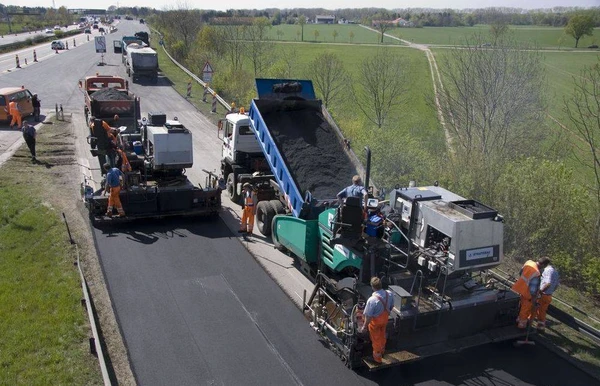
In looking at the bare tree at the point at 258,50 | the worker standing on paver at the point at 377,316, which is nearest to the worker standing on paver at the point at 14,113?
the bare tree at the point at 258,50

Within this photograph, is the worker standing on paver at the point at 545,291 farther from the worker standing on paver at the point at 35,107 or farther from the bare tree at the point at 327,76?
the worker standing on paver at the point at 35,107

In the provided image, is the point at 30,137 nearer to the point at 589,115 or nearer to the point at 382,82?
the point at 589,115

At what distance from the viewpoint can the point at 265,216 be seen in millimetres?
13383

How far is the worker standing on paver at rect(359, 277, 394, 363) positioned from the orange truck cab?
70.7ft

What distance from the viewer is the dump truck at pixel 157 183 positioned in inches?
525

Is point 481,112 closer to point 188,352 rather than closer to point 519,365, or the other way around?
point 519,365

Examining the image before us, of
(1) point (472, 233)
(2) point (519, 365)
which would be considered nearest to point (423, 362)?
(2) point (519, 365)

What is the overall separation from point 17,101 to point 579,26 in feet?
97.8

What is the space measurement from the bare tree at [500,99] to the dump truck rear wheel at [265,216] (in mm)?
8665

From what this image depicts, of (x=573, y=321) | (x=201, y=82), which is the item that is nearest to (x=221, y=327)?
(x=573, y=321)

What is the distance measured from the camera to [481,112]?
2127cm

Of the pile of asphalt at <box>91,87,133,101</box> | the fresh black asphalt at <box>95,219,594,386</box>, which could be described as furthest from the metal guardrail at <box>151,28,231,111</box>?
the fresh black asphalt at <box>95,219,594,386</box>

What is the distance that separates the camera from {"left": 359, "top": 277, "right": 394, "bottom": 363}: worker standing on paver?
7877 mm

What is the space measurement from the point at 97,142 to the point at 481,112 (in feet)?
48.5
